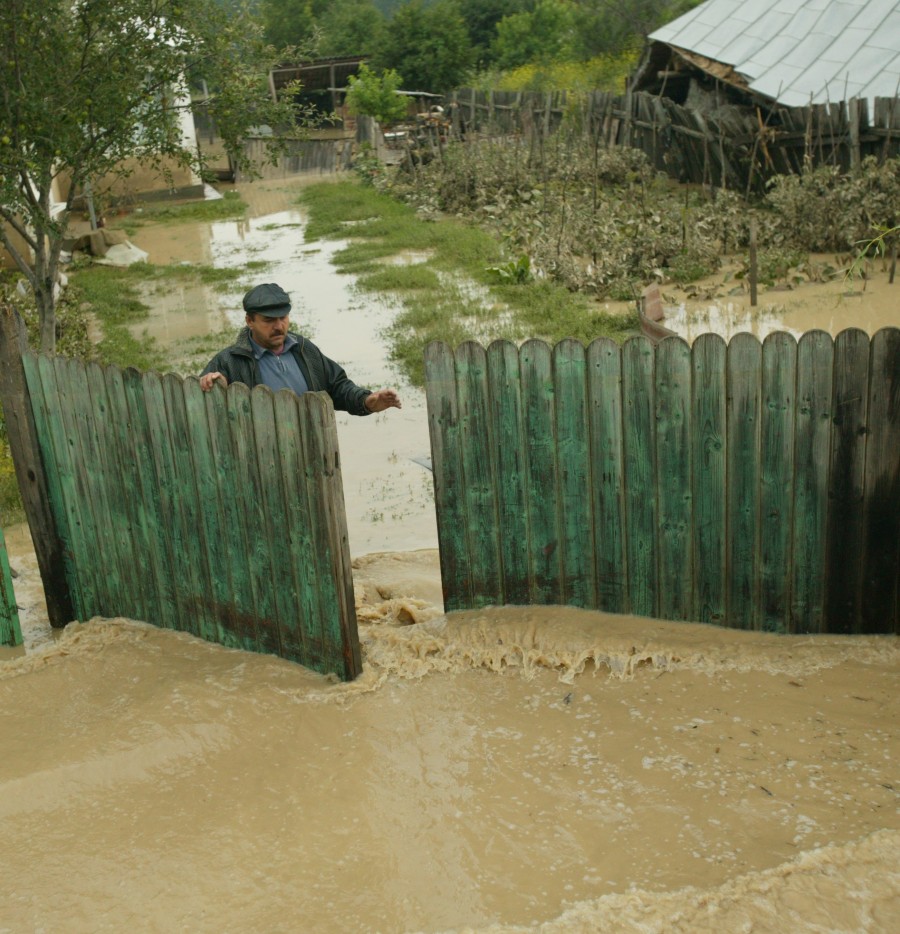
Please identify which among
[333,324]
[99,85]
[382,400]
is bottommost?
[333,324]

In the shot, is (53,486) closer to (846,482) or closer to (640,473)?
(640,473)

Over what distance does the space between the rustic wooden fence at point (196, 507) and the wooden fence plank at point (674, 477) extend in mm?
1324

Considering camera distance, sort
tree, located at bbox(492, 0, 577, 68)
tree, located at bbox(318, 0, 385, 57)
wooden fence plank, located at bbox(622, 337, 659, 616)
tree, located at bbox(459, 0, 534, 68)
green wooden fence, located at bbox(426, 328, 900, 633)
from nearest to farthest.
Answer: green wooden fence, located at bbox(426, 328, 900, 633), wooden fence plank, located at bbox(622, 337, 659, 616), tree, located at bbox(492, 0, 577, 68), tree, located at bbox(459, 0, 534, 68), tree, located at bbox(318, 0, 385, 57)

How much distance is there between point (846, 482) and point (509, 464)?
1.36 m

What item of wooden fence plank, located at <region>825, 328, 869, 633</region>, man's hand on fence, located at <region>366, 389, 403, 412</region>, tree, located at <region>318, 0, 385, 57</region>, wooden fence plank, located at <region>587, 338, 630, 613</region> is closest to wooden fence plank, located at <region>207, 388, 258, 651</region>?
man's hand on fence, located at <region>366, 389, 403, 412</region>

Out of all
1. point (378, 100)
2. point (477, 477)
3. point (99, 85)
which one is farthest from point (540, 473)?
point (378, 100)

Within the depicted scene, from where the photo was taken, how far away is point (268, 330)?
4977mm

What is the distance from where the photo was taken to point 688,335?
11461 millimetres

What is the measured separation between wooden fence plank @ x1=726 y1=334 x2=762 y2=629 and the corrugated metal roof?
1300 centimetres

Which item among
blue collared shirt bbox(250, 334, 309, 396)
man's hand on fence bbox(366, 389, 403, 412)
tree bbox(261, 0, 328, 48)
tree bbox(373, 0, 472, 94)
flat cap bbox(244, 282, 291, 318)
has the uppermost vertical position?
tree bbox(261, 0, 328, 48)

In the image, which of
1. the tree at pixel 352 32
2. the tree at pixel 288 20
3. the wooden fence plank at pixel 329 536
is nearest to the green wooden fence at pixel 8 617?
the wooden fence plank at pixel 329 536

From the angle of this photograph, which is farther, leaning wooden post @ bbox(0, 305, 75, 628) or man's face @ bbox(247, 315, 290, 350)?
leaning wooden post @ bbox(0, 305, 75, 628)

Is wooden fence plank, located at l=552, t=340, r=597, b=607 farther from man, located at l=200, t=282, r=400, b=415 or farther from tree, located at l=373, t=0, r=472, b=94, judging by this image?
tree, located at l=373, t=0, r=472, b=94

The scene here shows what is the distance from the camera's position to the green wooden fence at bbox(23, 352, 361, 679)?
4434 millimetres
